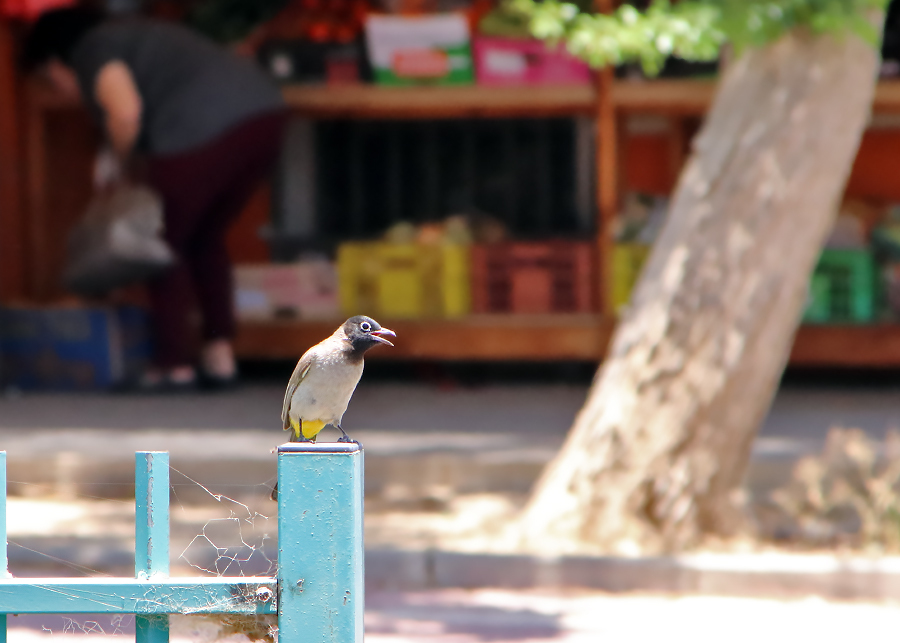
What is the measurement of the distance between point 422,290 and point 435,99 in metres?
1.38

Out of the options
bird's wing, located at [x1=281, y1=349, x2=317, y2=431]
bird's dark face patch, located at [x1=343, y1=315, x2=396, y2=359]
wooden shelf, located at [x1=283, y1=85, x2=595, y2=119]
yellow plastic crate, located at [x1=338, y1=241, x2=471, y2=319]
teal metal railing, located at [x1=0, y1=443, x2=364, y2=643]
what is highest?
wooden shelf, located at [x1=283, y1=85, x2=595, y2=119]

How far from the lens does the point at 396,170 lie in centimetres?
1034

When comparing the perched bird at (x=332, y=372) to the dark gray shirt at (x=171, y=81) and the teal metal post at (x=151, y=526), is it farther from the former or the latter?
the dark gray shirt at (x=171, y=81)

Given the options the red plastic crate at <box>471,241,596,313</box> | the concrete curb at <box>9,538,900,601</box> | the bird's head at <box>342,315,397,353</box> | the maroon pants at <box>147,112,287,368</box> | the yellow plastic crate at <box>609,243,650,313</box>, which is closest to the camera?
the bird's head at <box>342,315,397,353</box>

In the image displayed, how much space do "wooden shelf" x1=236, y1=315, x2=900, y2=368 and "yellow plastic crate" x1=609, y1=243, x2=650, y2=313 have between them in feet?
0.72

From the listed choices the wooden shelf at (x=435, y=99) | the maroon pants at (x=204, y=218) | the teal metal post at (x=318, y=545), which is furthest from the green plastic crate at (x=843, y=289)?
the teal metal post at (x=318, y=545)

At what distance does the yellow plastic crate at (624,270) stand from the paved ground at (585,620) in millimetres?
4365

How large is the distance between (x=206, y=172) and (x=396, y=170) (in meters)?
2.40

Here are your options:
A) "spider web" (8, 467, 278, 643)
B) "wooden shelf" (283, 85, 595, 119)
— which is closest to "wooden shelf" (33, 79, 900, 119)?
"wooden shelf" (283, 85, 595, 119)

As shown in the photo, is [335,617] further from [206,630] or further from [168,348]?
[168,348]

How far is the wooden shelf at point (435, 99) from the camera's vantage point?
9.17 metres

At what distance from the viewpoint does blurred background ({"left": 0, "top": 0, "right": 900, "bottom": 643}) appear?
6336 mm

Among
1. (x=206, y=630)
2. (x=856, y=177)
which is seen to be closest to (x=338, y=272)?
(x=856, y=177)

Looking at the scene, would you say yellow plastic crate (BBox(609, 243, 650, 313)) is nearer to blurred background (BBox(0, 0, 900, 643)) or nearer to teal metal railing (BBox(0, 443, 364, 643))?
blurred background (BBox(0, 0, 900, 643))
